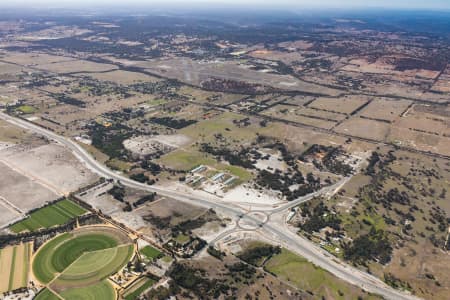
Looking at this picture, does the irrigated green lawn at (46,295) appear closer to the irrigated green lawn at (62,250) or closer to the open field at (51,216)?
the irrigated green lawn at (62,250)

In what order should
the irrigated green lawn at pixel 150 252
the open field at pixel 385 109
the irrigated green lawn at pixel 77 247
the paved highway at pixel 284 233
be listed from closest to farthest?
1. the paved highway at pixel 284 233
2. the irrigated green lawn at pixel 77 247
3. the irrigated green lawn at pixel 150 252
4. the open field at pixel 385 109

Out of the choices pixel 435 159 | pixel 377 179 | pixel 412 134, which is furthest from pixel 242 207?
pixel 412 134

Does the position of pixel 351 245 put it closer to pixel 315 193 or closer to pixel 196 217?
pixel 315 193

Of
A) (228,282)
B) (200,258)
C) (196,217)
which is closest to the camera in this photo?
(228,282)

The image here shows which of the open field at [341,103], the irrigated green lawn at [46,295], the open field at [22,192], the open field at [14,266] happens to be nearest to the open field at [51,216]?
the open field at [22,192]

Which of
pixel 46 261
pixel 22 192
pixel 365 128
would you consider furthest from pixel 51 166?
pixel 365 128

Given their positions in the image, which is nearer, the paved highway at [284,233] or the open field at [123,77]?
the paved highway at [284,233]
